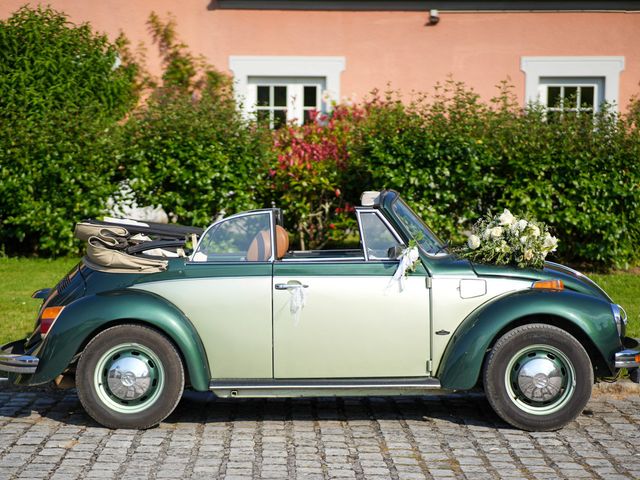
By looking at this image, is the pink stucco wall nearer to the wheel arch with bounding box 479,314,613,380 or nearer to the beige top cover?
the beige top cover

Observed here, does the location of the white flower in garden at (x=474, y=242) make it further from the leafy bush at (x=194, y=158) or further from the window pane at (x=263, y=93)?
the window pane at (x=263, y=93)

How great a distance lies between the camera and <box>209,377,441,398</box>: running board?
615 cm

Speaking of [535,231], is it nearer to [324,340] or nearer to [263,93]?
[324,340]

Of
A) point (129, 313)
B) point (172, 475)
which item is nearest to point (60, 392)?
point (129, 313)

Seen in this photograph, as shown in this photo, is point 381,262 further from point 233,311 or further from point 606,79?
point 606,79

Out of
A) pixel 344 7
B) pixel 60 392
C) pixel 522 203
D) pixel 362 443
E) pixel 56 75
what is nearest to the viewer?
pixel 362 443

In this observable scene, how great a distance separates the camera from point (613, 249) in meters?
11.9

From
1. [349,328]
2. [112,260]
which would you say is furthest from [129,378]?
[349,328]

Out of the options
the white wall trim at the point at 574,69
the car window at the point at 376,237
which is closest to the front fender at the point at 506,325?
the car window at the point at 376,237

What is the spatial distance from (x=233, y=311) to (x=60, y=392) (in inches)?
76.3

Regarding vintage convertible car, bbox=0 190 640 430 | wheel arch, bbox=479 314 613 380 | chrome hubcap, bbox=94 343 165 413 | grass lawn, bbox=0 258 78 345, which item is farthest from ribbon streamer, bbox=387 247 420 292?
grass lawn, bbox=0 258 78 345

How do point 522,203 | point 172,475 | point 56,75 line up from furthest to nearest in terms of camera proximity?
point 56,75
point 522,203
point 172,475

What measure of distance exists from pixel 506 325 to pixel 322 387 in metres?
1.23

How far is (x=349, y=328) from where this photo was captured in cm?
619
